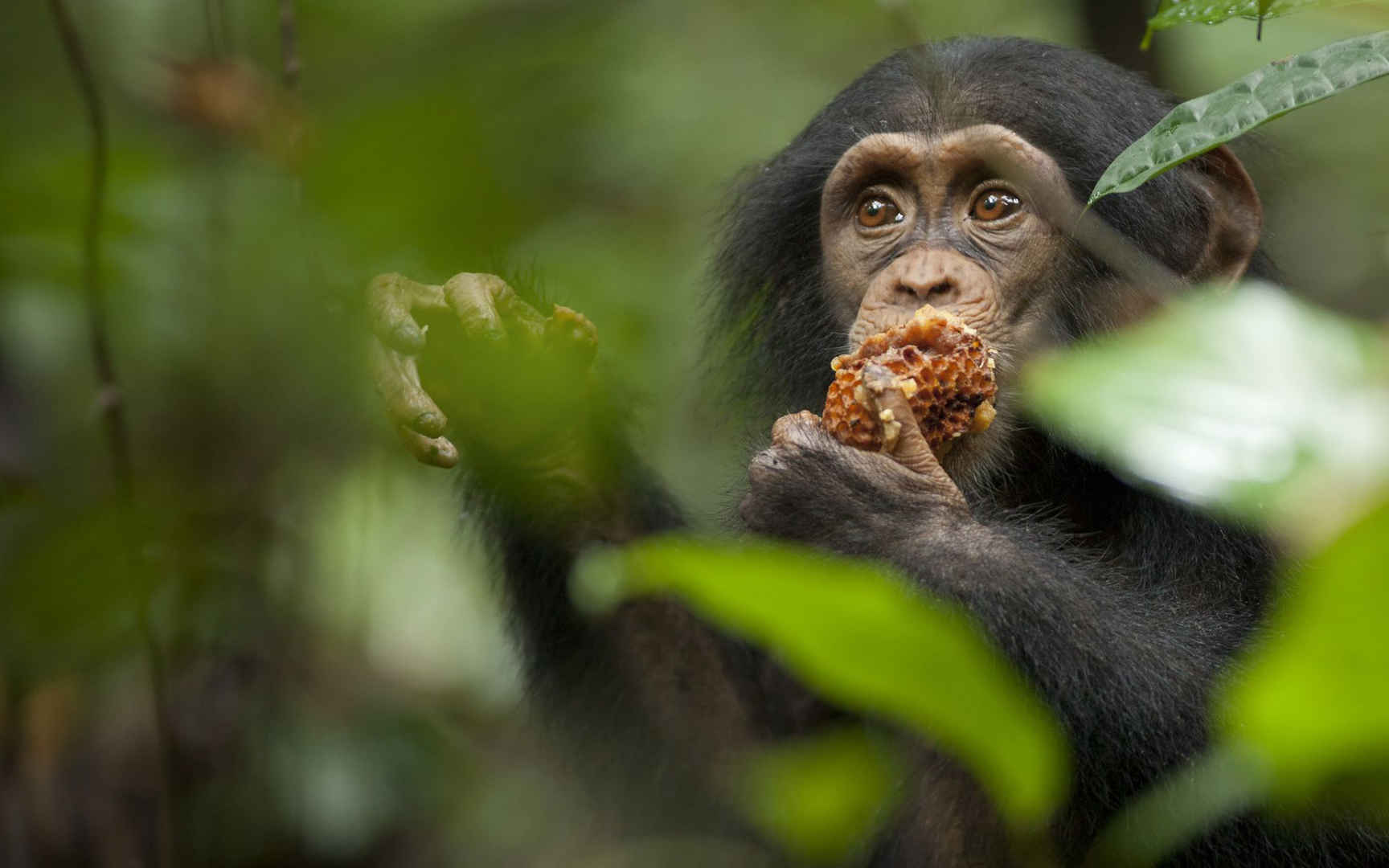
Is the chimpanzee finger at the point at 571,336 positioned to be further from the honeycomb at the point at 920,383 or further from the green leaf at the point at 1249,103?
the green leaf at the point at 1249,103

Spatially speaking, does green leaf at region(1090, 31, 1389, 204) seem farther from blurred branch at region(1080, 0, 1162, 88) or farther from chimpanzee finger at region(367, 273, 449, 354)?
blurred branch at region(1080, 0, 1162, 88)

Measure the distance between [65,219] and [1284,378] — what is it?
2.14 meters

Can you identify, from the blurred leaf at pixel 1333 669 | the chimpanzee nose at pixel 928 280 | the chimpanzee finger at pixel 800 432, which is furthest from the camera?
the chimpanzee nose at pixel 928 280

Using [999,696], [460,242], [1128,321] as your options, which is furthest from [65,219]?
[1128,321]

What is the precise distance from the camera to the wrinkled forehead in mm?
3777

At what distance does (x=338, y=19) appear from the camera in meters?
2.10

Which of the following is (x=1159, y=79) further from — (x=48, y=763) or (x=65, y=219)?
(x=48, y=763)

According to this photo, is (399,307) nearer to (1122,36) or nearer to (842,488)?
(842,488)

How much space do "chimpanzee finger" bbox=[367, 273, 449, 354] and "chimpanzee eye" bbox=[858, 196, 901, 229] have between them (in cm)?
130

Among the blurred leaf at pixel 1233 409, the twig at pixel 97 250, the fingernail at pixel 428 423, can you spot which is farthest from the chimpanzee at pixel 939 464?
the blurred leaf at pixel 1233 409

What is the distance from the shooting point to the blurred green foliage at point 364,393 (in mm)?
1485

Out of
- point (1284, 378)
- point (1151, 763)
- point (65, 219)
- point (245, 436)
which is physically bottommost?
point (245, 436)

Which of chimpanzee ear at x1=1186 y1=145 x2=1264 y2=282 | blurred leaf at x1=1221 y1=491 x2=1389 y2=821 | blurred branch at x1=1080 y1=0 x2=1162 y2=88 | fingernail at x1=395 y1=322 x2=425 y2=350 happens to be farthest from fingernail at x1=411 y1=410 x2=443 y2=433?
blurred branch at x1=1080 y1=0 x2=1162 y2=88

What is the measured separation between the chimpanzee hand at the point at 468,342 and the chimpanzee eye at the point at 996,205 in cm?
116
